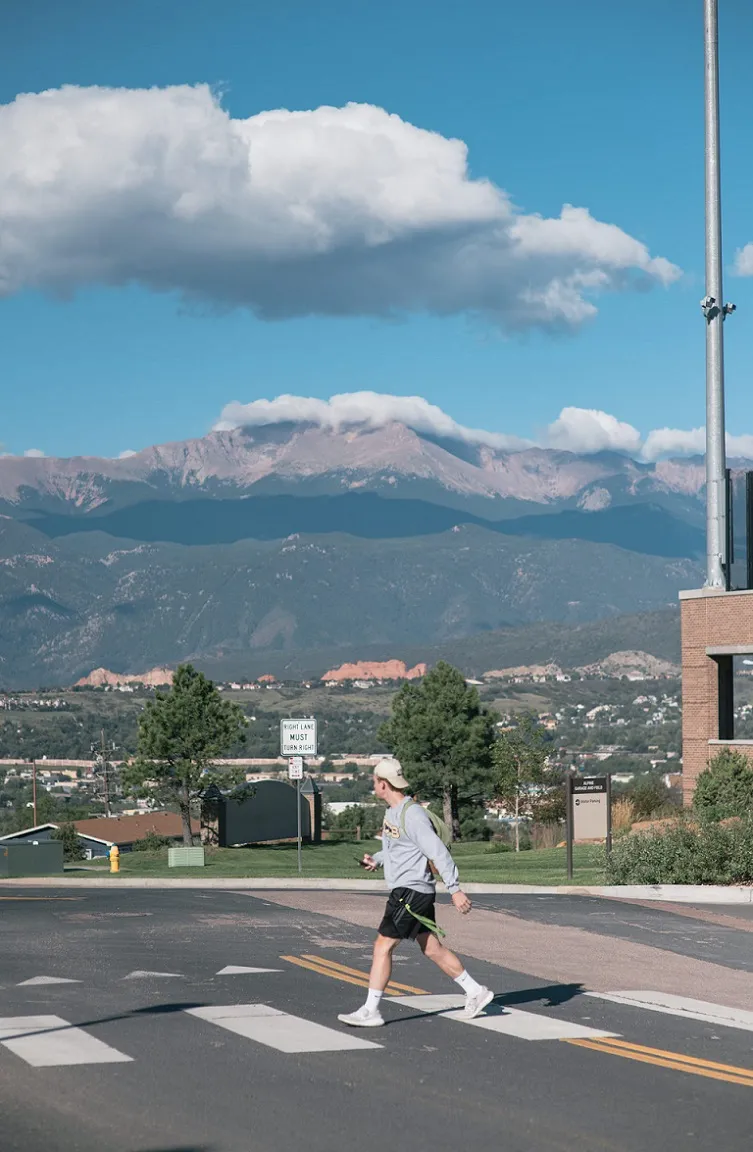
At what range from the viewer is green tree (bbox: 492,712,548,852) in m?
58.5

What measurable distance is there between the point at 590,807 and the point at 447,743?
38190mm

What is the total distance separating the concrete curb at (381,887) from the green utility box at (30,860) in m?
2.42

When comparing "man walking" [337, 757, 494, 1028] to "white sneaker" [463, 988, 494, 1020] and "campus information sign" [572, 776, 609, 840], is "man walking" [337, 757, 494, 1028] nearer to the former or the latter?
"white sneaker" [463, 988, 494, 1020]

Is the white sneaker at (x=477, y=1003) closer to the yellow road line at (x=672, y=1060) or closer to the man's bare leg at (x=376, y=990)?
the man's bare leg at (x=376, y=990)

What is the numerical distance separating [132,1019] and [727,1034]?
4144 mm

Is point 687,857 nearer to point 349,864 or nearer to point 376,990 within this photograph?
point 376,990

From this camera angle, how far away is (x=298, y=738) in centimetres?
3319

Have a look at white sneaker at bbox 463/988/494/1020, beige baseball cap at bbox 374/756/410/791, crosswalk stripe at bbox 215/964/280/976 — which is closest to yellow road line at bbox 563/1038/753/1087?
white sneaker at bbox 463/988/494/1020

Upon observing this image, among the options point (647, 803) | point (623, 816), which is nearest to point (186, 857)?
point (647, 803)

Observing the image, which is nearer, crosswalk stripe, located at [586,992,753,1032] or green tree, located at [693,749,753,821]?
crosswalk stripe, located at [586,992,753,1032]

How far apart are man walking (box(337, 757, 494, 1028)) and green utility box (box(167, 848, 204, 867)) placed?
33616mm

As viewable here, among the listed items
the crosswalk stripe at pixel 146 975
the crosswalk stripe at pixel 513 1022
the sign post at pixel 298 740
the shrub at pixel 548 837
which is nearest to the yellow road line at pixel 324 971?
the crosswalk stripe at pixel 513 1022

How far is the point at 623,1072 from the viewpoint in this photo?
9656mm

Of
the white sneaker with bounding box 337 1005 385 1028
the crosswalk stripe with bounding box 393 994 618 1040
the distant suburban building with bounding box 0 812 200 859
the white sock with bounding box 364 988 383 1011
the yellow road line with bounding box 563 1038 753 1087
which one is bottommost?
the distant suburban building with bounding box 0 812 200 859
